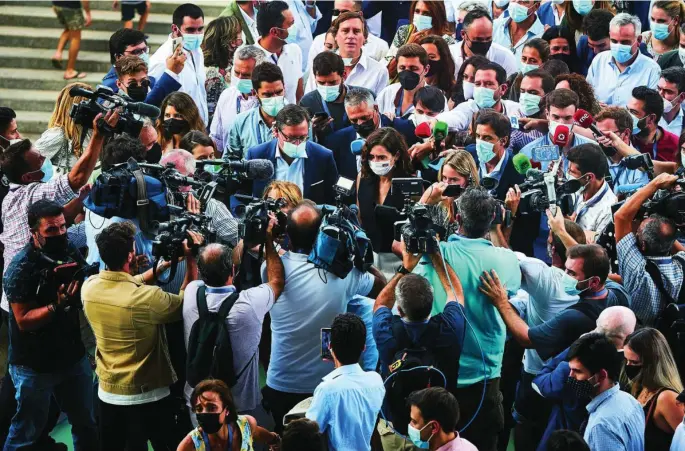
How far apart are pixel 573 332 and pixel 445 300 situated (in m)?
0.71

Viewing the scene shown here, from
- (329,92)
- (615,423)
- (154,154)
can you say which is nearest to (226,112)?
(329,92)

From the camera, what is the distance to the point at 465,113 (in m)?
9.21

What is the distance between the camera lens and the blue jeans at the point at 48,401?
7.07 m

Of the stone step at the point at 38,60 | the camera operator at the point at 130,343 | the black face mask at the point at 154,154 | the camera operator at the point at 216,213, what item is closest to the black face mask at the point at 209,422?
the camera operator at the point at 130,343

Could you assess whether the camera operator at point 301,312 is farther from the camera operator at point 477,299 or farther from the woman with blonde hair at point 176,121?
the woman with blonde hair at point 176,121

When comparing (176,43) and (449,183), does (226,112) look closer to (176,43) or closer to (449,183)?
(176,43)

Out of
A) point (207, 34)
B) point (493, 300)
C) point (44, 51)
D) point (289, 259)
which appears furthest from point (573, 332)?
point (44, 51)

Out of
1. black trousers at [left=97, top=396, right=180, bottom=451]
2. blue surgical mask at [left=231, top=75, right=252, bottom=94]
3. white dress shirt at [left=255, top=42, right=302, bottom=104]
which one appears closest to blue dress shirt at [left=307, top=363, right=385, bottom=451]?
black trousers at [left=97, top=396, right=180, bottom=451]

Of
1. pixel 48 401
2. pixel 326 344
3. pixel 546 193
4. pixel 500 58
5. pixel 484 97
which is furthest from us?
pixel 500 58

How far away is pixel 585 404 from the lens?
237 inches

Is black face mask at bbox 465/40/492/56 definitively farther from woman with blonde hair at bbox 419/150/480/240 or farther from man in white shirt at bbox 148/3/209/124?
woman with blonde hair at bbox 419/150/480/240

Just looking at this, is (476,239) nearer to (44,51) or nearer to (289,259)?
(289,259)

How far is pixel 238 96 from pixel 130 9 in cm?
415

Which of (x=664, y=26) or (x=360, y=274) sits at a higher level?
(x=664, y=26)
